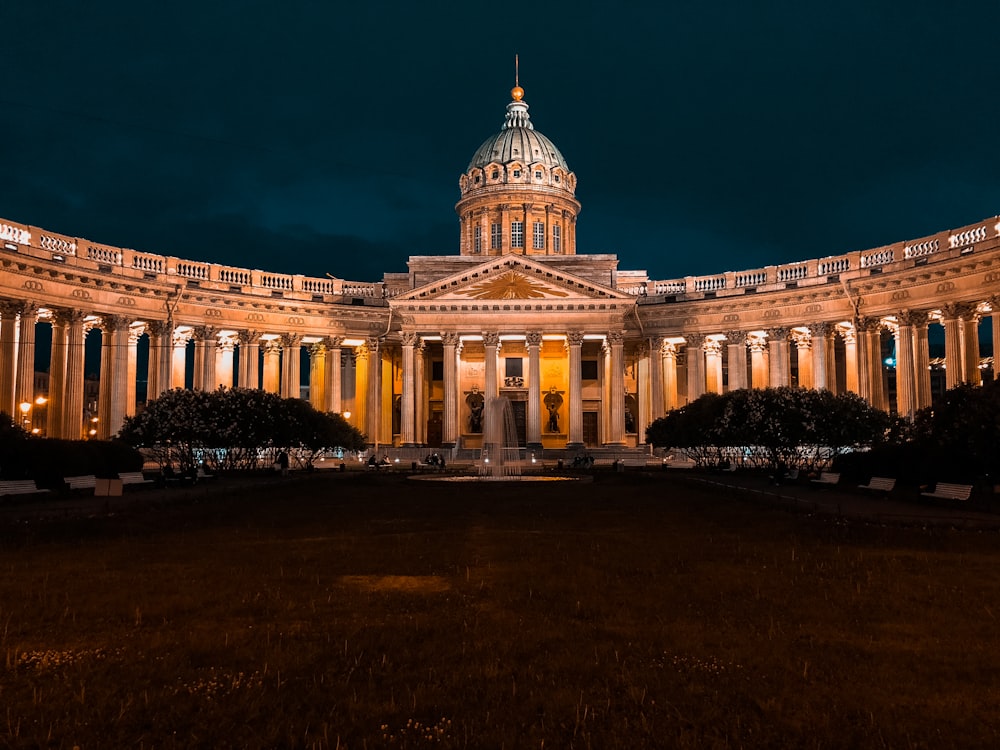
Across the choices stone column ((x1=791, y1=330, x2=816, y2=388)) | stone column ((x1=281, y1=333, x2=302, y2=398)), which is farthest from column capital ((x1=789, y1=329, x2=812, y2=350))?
stone column ((x1=281, y1=333, x2=302, y2=398))

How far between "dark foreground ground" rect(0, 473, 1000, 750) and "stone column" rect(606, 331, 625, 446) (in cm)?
4494

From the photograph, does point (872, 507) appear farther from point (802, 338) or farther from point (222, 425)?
point (802, 338)

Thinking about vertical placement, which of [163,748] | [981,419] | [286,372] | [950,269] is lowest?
[163,748]

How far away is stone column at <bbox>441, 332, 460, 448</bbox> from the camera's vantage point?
205 ft

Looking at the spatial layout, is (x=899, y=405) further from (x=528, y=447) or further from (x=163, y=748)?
(x=163, y=748)

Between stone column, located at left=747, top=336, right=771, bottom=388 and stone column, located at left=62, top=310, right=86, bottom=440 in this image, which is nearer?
stone column, located at left=62, top=310, right=86, bottom=440

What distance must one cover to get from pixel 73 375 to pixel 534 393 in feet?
99.1

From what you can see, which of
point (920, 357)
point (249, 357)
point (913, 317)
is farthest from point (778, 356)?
point (249, 357)

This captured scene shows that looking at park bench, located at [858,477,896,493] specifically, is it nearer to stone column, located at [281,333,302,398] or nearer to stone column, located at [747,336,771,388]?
stone column, located at [747,336,771,388]

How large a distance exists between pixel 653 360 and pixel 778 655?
5759 cm

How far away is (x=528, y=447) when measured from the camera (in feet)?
202

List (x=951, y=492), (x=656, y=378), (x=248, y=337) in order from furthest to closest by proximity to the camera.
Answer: (x=656, y=378) → (x=248, y=337) → (x=951, y=492)

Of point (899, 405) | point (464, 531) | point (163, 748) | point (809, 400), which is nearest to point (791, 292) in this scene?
point (899, 405)

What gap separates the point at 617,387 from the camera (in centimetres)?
6328
